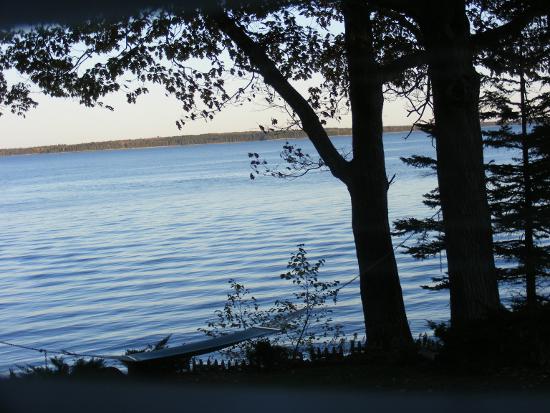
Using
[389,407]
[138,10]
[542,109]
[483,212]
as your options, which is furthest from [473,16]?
[389,407]

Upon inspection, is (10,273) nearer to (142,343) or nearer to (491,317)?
(142,343)

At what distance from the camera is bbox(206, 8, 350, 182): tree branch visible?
31.1 ft

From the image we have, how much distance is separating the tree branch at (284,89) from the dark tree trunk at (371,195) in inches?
13.5

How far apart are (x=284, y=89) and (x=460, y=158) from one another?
2.36m

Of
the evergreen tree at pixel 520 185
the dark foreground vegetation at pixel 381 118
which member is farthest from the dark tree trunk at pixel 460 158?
the evergreen tree at pixel 520 185

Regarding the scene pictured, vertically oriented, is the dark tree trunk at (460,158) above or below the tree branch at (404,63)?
→ below

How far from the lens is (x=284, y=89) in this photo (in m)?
A: 9.52

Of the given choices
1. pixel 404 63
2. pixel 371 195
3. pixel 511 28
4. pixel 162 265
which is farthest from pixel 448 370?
pixel 162 265

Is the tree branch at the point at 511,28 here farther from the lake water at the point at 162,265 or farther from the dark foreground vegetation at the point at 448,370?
the lake water at the point at 162,265

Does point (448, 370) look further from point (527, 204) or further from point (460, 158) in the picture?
point (527, 204)

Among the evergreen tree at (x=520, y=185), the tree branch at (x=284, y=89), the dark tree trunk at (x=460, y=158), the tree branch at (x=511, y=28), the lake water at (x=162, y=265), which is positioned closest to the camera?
the dark tree trunk at (x=460, y=158)

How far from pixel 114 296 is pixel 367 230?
39.1ft

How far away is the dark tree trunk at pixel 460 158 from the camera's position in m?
8.04

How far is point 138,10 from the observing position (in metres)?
9.04
